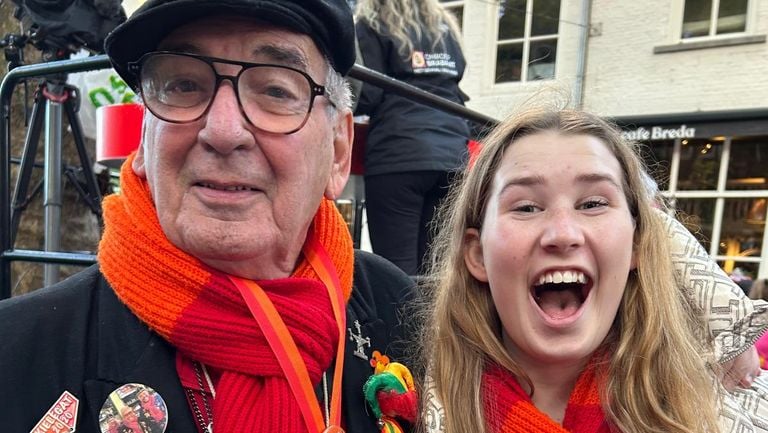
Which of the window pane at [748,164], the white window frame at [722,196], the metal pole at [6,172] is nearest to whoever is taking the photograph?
the metal pole at [6,172]

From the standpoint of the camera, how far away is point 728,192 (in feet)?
27.3

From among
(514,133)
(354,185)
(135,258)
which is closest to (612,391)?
(514,133)

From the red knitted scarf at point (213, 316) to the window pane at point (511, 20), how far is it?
921 centimetres

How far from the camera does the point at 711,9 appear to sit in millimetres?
8461

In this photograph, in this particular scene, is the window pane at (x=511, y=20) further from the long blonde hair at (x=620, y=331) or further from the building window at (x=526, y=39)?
the long blonde hair at (x=620, y=331)

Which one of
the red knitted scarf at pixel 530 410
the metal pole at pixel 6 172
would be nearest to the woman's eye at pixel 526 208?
the red knitted scarf at pixel 530 410

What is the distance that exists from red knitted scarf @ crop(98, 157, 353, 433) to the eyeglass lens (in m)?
0.21

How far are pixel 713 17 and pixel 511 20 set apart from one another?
9.49 ft

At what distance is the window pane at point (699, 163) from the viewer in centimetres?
847

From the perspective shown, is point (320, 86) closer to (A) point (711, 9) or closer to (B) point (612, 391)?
(B) point (612, 391)

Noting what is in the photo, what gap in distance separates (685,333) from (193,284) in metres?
1.20

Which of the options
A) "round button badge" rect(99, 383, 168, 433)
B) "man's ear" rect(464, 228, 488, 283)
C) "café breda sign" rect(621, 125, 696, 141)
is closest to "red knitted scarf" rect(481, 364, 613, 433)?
"man's ear" rect(464, 228, 488, 283)

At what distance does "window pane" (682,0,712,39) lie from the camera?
8500mm

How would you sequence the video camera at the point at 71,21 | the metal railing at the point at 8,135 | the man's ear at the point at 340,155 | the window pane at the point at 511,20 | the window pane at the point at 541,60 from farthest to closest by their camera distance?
the window pane at the point at 511,20 → the window pane at the point at 541,60 → the video camera at the point at 71,21 → the metal railing at the point at 8,135 → the man's ear at the point at 340,155
